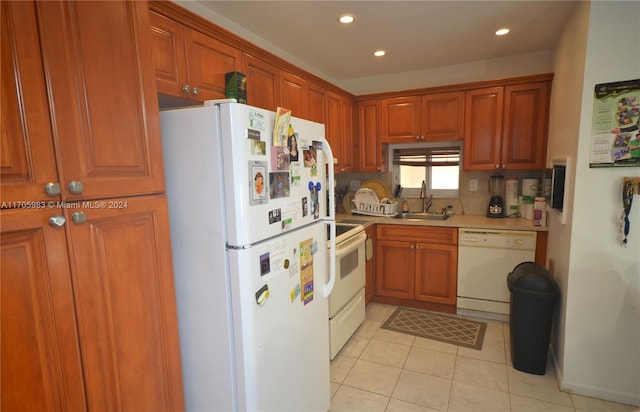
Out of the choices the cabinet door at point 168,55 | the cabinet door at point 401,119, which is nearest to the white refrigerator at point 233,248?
the cabinet door at point 168,55

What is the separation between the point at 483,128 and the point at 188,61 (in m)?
2.81

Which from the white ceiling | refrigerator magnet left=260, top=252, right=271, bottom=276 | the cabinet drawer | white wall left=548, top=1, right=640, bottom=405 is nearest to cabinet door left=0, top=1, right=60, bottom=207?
refrigerator magnet left=260, top=252, right=271, bottom=276

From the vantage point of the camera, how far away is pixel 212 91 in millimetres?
1904

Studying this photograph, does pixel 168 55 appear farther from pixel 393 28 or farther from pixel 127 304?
pixel 393 28

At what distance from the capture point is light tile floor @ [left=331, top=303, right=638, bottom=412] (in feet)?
6.69

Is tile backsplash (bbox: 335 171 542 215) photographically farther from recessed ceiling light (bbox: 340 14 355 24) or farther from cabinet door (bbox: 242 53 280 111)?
cabinet door (bbox: 242 53 280 111)

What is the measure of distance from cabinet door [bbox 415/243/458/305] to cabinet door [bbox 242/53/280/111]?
1998 millimetres

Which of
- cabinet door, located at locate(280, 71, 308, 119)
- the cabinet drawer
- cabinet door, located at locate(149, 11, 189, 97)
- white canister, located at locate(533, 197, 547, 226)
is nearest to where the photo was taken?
cabinet door, located at locate(149, 11, 189, 97)

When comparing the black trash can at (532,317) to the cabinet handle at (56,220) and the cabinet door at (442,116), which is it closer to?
the cabinet door at (442,116)

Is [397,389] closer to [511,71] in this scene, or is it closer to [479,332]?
[479,332]

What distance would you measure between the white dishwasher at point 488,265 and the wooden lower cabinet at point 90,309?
106 inches

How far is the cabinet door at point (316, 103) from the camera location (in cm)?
292

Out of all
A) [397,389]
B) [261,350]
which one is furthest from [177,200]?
[397,389]

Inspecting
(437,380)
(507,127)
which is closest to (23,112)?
(437,380)
